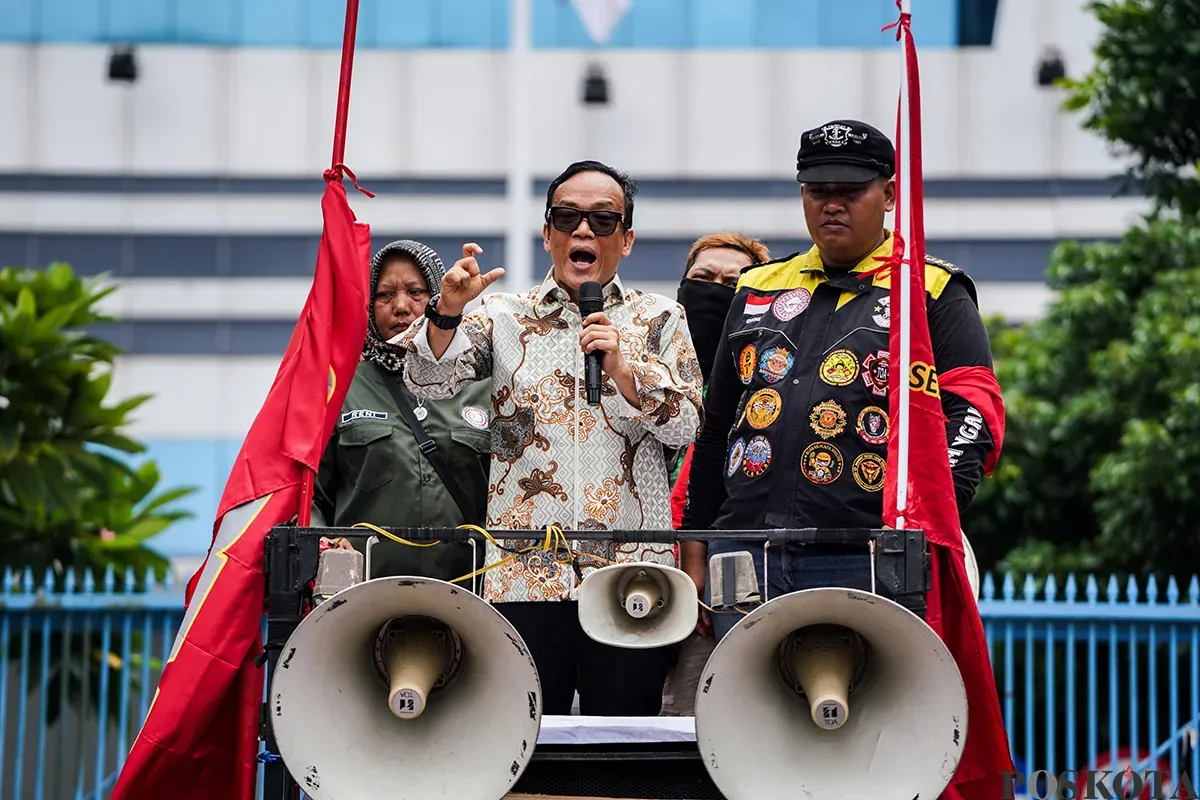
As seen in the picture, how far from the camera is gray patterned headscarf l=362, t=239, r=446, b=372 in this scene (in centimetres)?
470

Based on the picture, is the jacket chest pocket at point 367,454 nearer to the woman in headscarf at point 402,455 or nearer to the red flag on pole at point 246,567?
the woman in headscarf at point 402,455

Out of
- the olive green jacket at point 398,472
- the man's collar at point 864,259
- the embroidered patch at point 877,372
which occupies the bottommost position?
the olive green jacket at point 398,472

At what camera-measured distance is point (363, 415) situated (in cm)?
458

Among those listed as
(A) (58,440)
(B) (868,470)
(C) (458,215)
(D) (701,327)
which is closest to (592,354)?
(B) (868,470)

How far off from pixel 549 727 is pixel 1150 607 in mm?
4919

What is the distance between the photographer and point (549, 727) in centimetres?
353

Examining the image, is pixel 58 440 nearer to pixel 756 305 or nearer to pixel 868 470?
pixel 756 305

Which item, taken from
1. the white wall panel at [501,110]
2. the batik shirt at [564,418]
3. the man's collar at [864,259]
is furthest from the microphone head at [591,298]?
the white wall panel at [501,110]

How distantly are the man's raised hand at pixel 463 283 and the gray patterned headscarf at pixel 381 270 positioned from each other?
2.90 ft

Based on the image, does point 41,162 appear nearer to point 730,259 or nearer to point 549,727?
point 730,259

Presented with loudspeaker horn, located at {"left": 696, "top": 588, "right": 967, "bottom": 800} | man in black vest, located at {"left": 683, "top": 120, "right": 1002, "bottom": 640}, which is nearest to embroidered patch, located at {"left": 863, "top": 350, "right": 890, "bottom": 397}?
man in black vest, located at {"left": 683, "top": 120, "right": 1002, "bottom": 640}

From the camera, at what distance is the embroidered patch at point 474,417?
4.64 metres

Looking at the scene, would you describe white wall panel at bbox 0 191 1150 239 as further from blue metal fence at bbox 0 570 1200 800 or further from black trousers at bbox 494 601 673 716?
black trousers at bbox 494 601 673 716

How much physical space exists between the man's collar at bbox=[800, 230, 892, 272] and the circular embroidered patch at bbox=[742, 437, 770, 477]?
1.52 ft
